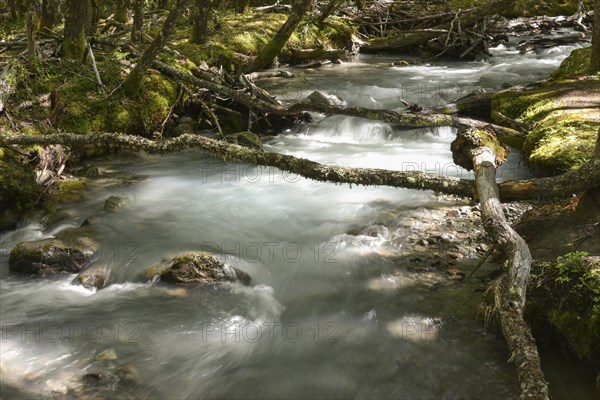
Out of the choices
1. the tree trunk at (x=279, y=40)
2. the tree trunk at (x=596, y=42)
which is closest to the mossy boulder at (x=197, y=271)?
the tree trunk at (x=279, y=40)

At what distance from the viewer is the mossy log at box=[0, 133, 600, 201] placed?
3.89 meters

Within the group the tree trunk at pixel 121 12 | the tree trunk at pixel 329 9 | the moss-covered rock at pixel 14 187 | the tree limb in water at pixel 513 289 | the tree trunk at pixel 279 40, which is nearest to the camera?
the tree limb in water at pixel 513 289

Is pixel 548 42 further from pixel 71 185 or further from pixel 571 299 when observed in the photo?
pixel 71 185

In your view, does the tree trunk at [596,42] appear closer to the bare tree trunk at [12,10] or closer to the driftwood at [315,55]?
the driftwood at [315,55]

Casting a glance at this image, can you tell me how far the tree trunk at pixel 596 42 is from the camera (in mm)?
7867

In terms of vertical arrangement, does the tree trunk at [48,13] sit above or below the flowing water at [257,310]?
above

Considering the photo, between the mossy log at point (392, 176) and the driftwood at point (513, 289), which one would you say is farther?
the mossy log at point (392, 176)

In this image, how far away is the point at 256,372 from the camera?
3.77 meters

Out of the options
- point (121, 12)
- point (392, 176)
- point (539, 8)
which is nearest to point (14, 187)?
point (392, 176)

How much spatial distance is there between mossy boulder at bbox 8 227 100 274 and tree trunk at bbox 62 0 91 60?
4.55 m

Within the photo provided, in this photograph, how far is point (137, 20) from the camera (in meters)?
9.62

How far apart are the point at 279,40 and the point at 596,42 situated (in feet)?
20.2

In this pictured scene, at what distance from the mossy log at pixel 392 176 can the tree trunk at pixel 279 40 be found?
5.73 metres

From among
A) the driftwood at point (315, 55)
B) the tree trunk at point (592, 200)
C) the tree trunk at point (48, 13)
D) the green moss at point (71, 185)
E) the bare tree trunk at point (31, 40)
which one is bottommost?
the green moss at point (71, 185)
